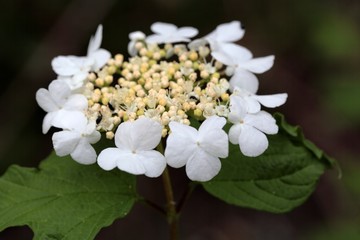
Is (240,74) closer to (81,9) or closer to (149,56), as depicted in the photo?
(149,56)

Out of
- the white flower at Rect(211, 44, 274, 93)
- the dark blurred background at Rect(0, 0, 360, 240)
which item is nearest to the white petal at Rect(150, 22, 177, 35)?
the white flower at Rect(211, 44, 274, 93)

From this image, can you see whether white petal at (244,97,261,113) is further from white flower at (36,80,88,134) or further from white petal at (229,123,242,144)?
white flower at (36,80,88,134)

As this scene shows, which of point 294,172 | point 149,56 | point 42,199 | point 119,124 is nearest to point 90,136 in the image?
point 119,124

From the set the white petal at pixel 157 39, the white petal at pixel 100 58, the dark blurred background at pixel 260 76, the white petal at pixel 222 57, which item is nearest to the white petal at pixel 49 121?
the white petal at pixel 100 58

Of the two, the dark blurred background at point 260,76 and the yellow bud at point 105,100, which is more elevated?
the yellow bud at point 105,100

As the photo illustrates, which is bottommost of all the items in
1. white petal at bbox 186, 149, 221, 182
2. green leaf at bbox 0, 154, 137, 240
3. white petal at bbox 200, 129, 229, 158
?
green leaf at bbox 0, 154, 137, 240

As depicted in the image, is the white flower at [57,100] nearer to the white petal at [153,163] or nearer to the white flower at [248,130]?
the white petal at [153,163]
